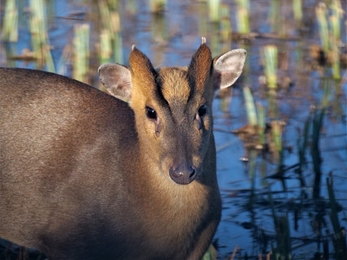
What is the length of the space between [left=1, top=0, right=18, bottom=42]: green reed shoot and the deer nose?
22.1ft

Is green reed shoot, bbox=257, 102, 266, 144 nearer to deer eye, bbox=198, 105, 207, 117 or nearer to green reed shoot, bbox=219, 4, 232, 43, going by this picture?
green reed shoot, bbox=219, 4, 232, 43

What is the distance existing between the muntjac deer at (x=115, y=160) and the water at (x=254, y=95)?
1242 mm

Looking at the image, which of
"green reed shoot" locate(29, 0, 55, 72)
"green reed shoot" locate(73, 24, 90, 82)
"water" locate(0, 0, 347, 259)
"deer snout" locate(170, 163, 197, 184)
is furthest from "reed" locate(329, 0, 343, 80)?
"deer snout" locate(170, 163, 197, 184)

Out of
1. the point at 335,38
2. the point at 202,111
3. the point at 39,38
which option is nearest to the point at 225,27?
the point at 335,38

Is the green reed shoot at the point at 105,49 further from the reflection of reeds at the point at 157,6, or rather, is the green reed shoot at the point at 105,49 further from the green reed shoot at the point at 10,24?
the reflection of reeds at the point at 157,6

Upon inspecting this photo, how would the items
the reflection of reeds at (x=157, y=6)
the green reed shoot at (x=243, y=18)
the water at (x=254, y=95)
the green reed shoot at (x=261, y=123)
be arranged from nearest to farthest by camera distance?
the water at (x=254, y=95) → the green reed shoot at (x=261, y=123) → the green reed shoot at (x=243, y=18) → the reflection of reeds at (x=157, y=6)

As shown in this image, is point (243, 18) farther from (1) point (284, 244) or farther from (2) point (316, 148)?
(1) point (284, 244)

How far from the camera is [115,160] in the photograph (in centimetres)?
720

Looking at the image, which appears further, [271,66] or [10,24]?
[10,24]

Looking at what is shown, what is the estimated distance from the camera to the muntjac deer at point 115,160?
6.70 m

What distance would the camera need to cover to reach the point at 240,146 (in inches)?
399

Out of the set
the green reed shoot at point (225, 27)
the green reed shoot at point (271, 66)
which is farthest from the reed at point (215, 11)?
the green reed shoot at point (271, 66)

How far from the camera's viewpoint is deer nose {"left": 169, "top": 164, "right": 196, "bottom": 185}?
6.28 meters

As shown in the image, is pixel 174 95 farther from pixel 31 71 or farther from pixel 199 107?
pixel 31 71
